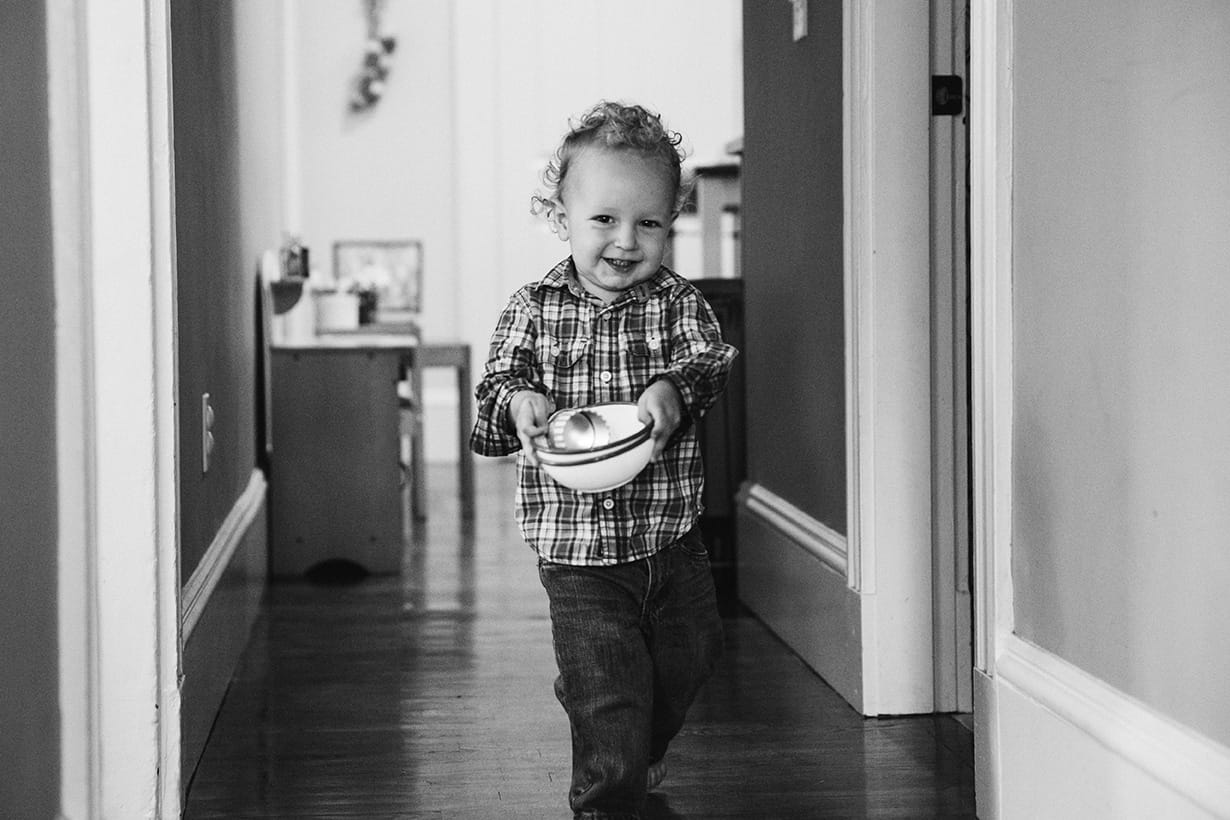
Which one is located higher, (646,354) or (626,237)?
(626,237)

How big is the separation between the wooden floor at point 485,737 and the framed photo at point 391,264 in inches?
147

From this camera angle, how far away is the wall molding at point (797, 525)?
2.71 metres

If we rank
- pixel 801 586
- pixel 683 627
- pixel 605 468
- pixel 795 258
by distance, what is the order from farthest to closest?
pixel 795 258 < pixel 801 586 < pixel 683 627 < pixel 605 468

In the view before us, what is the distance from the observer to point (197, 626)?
2396 millimetres

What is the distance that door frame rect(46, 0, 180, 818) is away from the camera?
1.80 m

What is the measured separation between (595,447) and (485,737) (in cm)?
88

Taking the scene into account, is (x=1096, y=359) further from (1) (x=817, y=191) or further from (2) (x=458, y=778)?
(1) (x=817, y=191)

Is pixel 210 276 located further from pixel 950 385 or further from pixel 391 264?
pixel 391 264

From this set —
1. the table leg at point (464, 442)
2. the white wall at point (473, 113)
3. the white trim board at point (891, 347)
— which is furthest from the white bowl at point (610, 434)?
the white wall at point (473, 113)

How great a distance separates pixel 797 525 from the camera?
303cm

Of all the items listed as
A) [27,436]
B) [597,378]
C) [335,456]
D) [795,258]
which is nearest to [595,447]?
[597,378]

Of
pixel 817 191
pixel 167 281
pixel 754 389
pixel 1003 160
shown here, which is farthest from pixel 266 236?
pixel 1003 160

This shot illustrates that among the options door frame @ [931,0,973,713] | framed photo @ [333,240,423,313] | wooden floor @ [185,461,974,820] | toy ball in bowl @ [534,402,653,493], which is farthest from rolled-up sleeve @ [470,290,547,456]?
framed photo @ [333,240,423,313]

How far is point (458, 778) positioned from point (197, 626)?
1.79 ft
